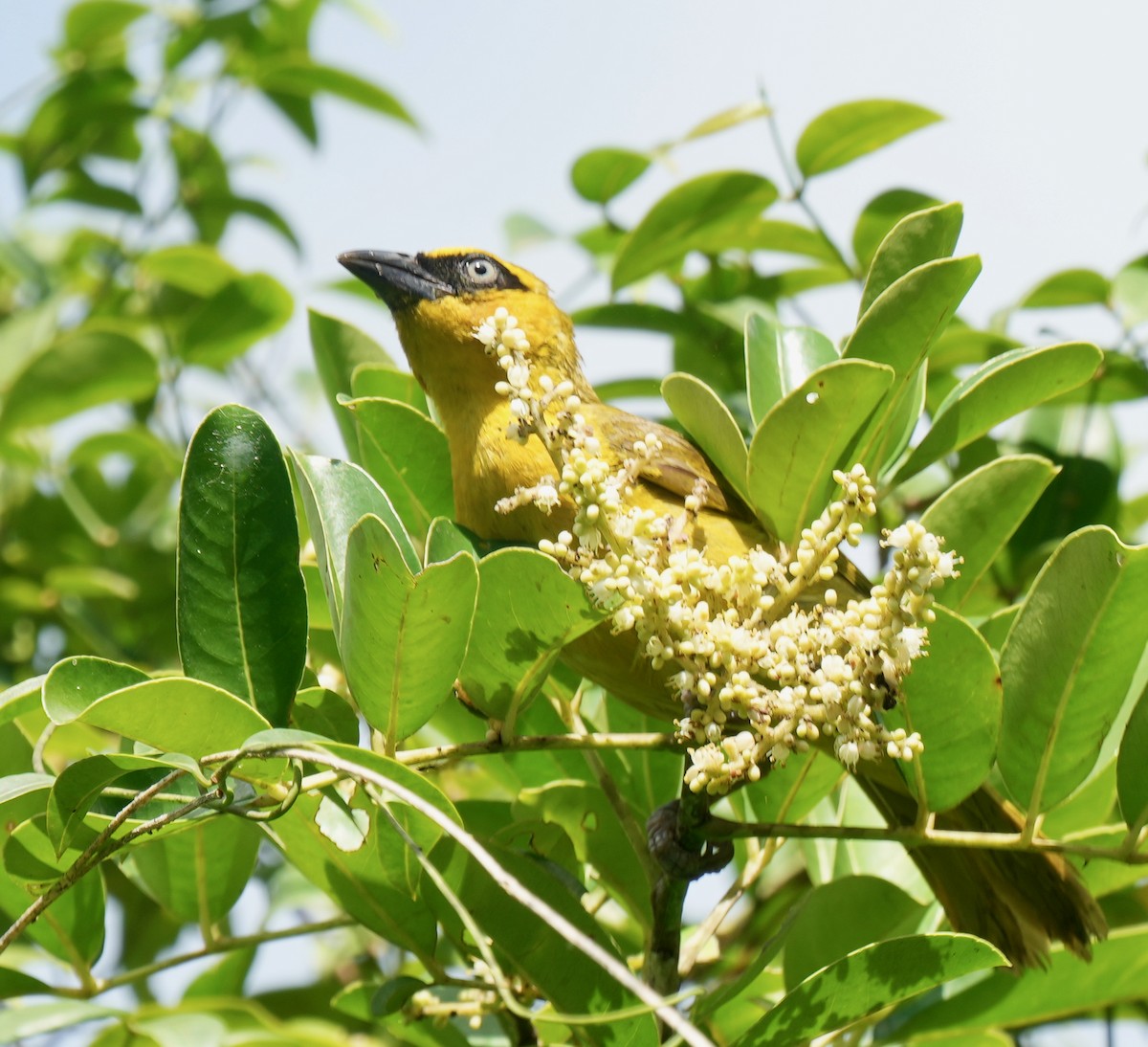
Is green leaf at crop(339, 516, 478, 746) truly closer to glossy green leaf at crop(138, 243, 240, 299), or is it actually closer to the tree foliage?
the tree foliage

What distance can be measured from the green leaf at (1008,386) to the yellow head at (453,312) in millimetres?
1132

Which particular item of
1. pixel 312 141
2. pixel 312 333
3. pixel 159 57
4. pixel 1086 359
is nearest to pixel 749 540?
pixel 1086 359

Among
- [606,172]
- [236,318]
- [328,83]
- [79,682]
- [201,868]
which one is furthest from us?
[328,83]

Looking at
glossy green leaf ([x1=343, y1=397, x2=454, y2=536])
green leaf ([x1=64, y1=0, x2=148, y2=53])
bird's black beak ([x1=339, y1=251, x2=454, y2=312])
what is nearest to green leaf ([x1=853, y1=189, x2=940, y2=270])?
bird's black beak ([x1=339, y1=251, x2=454, y2=312])

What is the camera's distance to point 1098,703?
1855 millimetres

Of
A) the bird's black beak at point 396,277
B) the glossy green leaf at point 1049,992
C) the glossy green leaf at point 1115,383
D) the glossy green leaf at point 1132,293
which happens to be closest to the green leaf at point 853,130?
the glossy green leaf at point 1132,293

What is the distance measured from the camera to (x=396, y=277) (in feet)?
10.8

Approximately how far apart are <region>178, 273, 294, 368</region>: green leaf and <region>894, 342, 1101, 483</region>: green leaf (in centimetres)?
227

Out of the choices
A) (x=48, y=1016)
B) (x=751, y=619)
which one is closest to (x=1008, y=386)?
(x=751, y=619)

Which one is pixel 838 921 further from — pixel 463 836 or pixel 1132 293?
pixel 1132 293

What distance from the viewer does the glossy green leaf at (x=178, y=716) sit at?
1.59 metres

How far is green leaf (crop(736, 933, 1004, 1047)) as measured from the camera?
5.70 feet

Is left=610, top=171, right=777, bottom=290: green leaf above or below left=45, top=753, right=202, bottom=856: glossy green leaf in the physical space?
above

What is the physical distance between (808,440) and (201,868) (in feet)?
4.17
